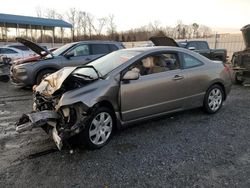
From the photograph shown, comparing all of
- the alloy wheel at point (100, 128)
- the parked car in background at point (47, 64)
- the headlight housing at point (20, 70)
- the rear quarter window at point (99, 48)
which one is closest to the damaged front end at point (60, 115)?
the alloy wheel at point (100, 128)

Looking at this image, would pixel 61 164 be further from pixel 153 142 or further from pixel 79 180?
pixel 153 142

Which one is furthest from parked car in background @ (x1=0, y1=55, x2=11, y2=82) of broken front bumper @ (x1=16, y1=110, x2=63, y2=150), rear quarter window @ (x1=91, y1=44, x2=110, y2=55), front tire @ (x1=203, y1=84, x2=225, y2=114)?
front tire @ (x1=203, y1=84, x2=225, y2=114)

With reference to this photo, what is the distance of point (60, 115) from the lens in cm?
445

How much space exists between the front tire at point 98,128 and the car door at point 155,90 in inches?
12.0

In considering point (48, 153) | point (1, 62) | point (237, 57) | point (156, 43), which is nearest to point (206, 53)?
point (237, 57)

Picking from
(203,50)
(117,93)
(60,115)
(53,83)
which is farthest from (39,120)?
(203,50)

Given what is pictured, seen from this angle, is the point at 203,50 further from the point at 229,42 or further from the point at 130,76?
the point at 130,76

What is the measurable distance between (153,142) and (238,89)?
6414mm

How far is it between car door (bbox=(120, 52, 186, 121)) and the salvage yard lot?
0.44 m

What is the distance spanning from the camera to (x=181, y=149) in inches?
181

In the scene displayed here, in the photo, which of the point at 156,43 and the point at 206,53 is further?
the point at 206,53

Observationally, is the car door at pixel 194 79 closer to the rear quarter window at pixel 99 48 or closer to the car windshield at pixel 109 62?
the car windshield at pixel 109 62

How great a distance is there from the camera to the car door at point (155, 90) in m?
4.96

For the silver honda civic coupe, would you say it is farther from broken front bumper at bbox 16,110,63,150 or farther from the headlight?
the headlight
